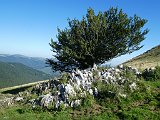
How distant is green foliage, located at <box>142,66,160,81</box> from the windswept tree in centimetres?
1884

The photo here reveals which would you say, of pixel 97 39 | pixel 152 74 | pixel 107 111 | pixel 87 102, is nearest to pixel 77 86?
pixel 87 102

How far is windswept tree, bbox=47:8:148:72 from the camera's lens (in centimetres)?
5053

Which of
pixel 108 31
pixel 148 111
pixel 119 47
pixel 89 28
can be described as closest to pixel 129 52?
pixel 119 47

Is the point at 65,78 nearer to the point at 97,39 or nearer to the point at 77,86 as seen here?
the point at 77,86

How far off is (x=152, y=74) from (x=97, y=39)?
66.8 feet

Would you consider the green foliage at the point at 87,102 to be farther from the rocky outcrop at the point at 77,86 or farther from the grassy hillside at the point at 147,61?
the grassy hillside at the point at 147,61

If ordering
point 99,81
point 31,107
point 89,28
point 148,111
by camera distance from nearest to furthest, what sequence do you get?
point 148,111
point 31,107
point 99,81
point 89,28

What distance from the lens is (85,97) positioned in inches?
1049

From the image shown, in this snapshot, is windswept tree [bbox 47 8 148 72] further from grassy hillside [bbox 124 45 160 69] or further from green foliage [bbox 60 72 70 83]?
green foliage [bbox 60 72 70 83]

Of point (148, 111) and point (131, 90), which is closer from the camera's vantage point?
point (148, 111)

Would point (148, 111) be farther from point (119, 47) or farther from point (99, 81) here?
point (119, 47)

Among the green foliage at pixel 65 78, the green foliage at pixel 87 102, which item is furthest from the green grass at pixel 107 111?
the green foliage at pixel 65 78

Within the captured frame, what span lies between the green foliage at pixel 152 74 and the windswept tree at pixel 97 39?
1884 cm

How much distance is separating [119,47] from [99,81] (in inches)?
947
